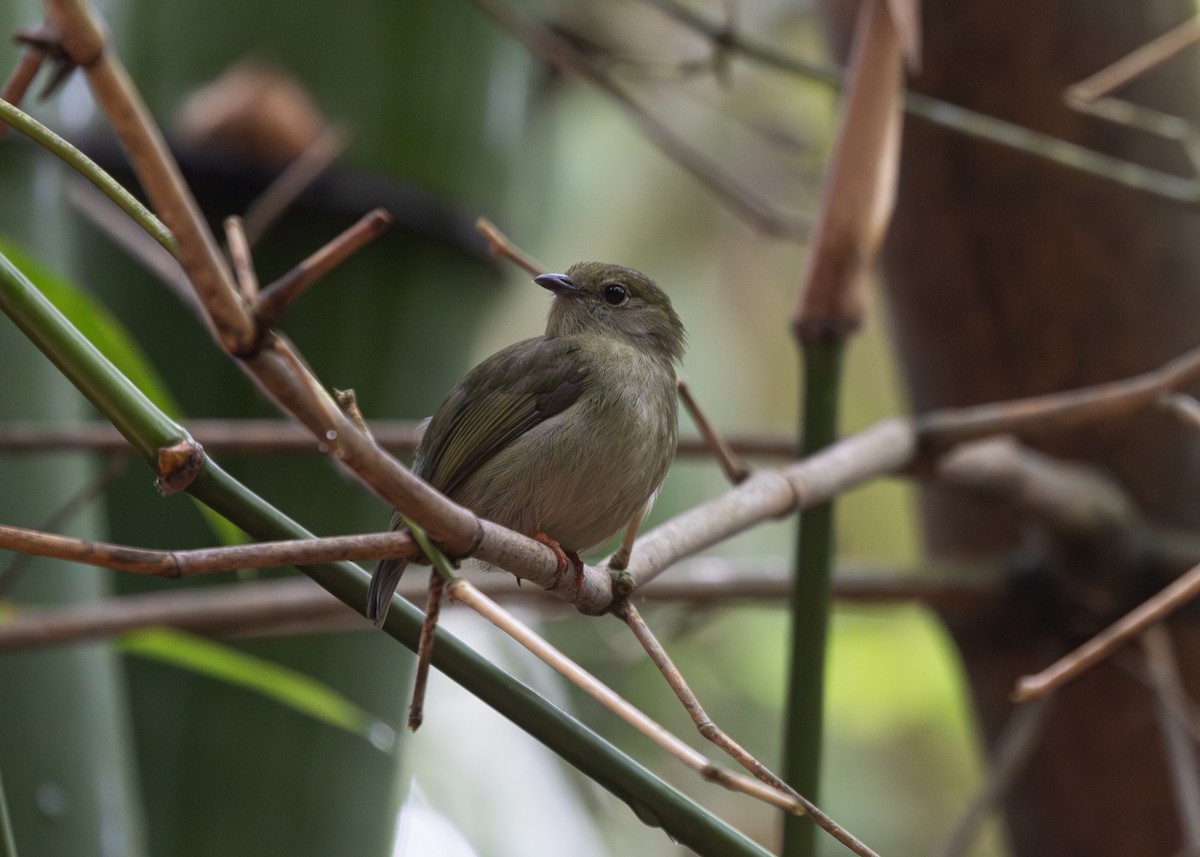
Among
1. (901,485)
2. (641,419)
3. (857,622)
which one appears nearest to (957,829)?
(641,419)

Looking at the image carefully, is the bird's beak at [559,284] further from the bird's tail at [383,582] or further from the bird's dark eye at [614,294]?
the bird's tail at [383,582]

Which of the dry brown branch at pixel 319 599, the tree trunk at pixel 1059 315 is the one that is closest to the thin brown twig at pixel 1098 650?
the dry brown branch at pixel 319 599

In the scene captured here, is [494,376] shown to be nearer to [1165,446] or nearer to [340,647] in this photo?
[340,647]

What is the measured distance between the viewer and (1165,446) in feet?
11.0

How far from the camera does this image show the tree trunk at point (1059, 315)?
328 centimetres

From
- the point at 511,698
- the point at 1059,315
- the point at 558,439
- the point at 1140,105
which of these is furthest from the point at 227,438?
the point at 1140,105

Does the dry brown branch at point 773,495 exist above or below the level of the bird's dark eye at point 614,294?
below

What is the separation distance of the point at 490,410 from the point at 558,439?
159 millimetres

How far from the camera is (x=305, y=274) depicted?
30.1 inches

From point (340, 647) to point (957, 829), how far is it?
1400mm

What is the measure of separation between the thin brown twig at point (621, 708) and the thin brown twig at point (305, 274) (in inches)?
10.7

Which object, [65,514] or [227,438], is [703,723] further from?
[227,438]

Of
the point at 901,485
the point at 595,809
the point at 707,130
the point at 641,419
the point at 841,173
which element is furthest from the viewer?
the point at 707,130

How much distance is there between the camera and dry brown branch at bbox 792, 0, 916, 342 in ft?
7.39
